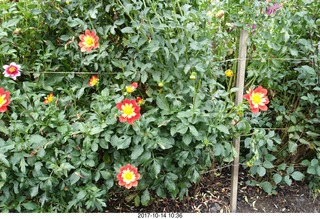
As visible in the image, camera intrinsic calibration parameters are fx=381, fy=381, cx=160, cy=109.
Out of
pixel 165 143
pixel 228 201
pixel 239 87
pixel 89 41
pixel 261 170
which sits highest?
pixel 89 41

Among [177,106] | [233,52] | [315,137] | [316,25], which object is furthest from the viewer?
[233,52]

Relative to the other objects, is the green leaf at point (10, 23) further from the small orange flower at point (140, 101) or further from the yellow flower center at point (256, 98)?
the yellow flower center at point (256, 98)

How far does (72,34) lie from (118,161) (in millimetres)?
641

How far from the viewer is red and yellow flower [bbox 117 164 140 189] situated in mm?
1565

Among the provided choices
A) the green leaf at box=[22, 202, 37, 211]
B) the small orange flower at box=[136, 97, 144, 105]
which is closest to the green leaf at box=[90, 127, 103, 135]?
the small orange flower at box=[136, 97, 144, 105]

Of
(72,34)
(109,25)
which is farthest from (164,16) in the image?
(72,34)

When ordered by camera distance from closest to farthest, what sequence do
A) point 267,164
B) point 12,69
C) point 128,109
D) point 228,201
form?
point 128,109 → point 12,69 → point 267,164 → point 228,201

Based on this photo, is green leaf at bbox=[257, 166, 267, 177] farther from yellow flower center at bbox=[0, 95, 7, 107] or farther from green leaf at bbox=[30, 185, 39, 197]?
yellow flower center at bbox=[0, 95, 7, 107]

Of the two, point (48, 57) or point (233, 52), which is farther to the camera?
point (233, 52)

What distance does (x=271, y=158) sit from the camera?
6.07 feet

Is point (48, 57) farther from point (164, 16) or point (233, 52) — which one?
point (233, 52)

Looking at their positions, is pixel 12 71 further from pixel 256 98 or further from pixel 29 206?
pixel 256 98

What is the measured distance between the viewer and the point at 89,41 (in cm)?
166

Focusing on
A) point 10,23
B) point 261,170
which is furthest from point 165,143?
point 10,23
